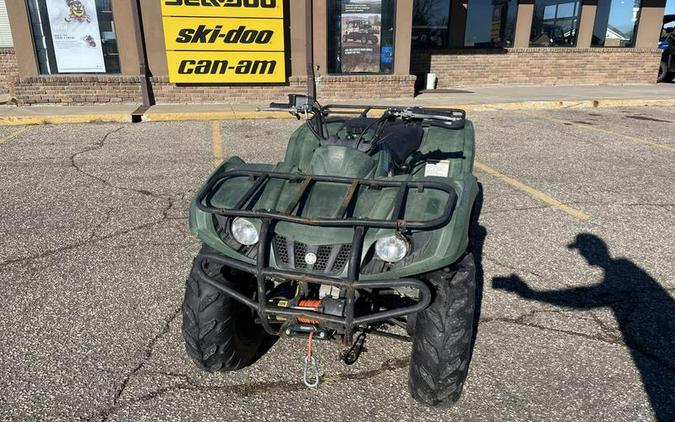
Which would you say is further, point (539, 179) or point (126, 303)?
point (539, 179)

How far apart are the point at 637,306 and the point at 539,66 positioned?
14019mm

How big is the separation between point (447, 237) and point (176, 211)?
11.6 ft

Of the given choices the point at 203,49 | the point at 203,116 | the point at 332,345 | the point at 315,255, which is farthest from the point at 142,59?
the point at 315,255

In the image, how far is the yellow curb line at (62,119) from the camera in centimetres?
934

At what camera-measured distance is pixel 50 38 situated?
34.9 ft

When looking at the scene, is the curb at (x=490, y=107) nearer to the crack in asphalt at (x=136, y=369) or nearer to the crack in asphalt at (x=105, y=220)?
the crack in asphalt at (x=105, y=220)

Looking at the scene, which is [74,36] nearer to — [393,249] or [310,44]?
[310,44]

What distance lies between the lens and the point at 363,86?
38.9 feet

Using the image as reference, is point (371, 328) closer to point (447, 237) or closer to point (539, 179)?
point (447, 237)

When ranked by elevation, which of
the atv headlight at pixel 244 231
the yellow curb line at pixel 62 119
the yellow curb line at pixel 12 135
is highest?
the atv headlight at pixel 244 231

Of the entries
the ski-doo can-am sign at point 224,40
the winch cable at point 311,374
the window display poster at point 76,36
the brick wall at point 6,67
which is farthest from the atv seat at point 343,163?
the brick wall at point 6,67

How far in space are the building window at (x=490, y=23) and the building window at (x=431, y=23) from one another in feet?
2.44

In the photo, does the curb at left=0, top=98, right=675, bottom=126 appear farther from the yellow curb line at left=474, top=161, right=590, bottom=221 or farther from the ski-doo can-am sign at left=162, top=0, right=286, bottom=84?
the yellow curb line at left=474, top=161, right=590, bottom=221

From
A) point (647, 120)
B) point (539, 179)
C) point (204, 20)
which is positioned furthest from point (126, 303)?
point (647, 120)
